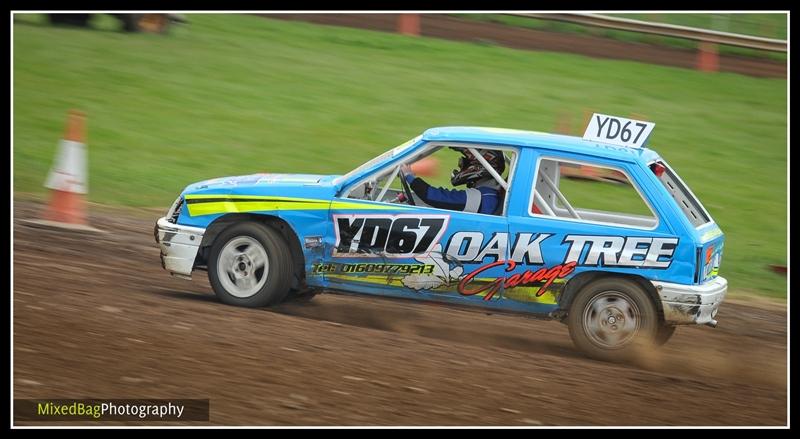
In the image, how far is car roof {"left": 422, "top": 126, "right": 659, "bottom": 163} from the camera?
834cm

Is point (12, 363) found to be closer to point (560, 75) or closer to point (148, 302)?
point (148, 302)

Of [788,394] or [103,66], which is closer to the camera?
[788,394]

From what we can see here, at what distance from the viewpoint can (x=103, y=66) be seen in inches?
741

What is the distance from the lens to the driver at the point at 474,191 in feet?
27.7

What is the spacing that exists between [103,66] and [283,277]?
11.6m

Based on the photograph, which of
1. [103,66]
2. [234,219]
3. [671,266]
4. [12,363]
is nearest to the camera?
[12,363]

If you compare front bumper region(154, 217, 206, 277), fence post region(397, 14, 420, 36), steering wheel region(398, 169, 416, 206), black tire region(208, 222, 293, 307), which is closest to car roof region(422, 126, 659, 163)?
steering wheel region(398, 169, 416, 206)

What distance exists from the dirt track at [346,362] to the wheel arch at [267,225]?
1.19 ft

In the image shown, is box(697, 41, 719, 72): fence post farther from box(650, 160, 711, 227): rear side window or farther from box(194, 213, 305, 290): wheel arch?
box(194, 213, 305, 290): wheel arch

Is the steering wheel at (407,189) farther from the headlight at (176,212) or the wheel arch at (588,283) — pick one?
the headlight at (176,212)

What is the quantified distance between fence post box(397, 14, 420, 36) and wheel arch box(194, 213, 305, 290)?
1518cm

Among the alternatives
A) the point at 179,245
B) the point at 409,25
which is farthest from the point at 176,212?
the point at 409,25

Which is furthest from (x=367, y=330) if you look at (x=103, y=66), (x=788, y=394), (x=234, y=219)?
(x=103, y=66)

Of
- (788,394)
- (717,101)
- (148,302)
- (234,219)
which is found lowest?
(788,394)
